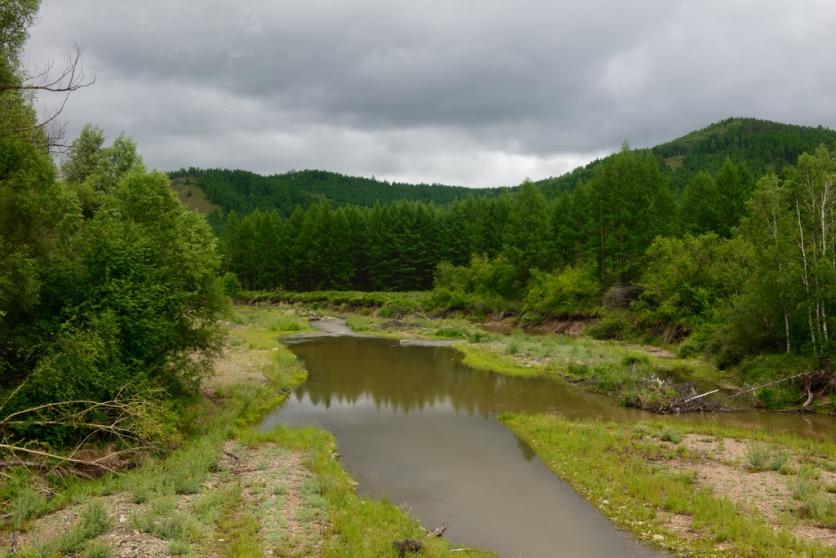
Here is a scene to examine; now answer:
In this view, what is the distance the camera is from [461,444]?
22.7 metres

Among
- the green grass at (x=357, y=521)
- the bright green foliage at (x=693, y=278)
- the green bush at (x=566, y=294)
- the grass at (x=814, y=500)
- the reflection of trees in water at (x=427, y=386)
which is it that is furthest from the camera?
the green bush at (x=566, y=294)

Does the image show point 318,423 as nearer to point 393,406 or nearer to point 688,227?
point 393,406

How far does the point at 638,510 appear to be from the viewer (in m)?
15.2

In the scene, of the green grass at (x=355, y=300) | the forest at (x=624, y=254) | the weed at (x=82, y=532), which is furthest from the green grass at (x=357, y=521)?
the green grass at (x=355, y=300)

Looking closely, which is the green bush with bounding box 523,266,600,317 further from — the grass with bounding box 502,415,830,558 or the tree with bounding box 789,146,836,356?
the grass with bounding box 502,415,830,558

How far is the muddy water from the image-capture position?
14.7m

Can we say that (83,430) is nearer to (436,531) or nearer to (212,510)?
(212,510)

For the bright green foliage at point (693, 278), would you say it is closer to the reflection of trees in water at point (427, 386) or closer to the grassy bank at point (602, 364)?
the grassy bank at point (602, 364)

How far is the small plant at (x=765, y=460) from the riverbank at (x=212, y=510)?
10469 mm

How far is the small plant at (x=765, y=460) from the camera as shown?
1762 cm

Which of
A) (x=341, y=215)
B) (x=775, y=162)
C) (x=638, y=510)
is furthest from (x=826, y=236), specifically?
(x=775, y=162)

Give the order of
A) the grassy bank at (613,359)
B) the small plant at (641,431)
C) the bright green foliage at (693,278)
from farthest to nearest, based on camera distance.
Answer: the bright green foliage at (693,278)
the grassy bank at (613,359)
the small plant at (641,431)

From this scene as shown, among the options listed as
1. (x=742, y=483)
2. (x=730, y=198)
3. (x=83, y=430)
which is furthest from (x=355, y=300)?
(x=742, y=483)

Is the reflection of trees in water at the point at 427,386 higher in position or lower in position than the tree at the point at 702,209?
lower
